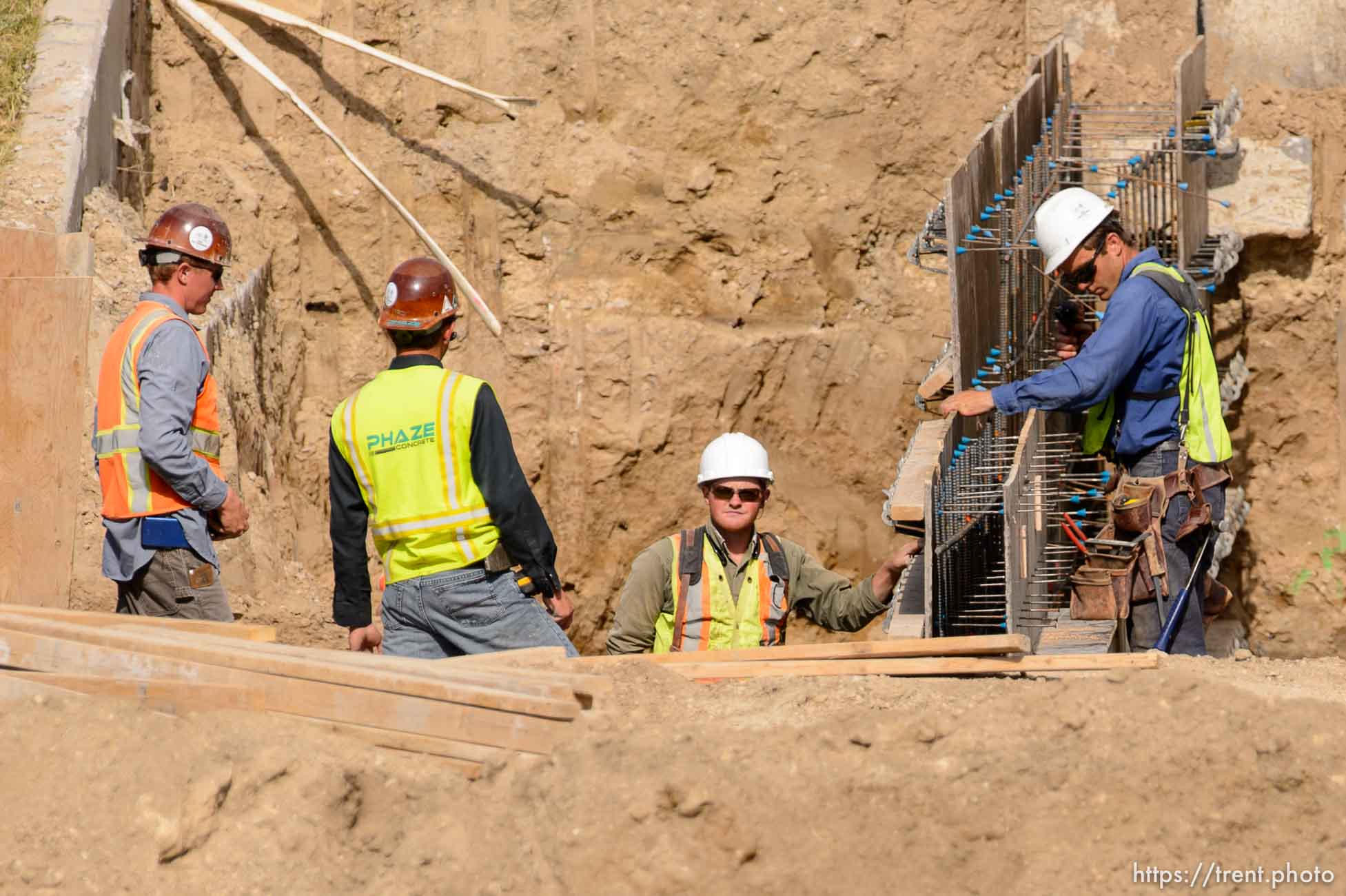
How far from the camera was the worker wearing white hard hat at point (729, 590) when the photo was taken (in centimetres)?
573

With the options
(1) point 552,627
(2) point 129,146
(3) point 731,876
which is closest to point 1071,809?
(3) point 731,876

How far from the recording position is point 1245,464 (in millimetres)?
9812

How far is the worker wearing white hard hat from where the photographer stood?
573 centimetres

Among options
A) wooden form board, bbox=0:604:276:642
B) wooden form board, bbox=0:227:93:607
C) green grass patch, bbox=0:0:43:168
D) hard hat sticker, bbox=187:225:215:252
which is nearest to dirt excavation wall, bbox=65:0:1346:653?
green grass patch, bbox=0:0:43:168

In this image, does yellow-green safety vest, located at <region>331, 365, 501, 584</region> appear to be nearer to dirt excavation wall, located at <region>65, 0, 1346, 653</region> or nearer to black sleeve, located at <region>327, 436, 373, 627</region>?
black sleeve, located at <region>327, 436, 373, 627</region>

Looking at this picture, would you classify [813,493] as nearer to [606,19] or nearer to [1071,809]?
[606,19]

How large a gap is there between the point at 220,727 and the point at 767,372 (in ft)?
20.7

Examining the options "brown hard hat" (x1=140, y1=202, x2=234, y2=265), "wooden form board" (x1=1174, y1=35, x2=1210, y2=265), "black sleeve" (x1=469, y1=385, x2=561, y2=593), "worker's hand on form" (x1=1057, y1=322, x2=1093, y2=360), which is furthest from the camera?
"wooden form board" (x1=1174, y1=35, x2=1210, y2=265)

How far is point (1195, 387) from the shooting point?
5.97 meters

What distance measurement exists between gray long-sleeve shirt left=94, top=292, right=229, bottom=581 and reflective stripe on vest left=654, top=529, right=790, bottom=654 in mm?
1732

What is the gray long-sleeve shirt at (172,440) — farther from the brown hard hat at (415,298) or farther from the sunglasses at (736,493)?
the sunglasses at (736,493)

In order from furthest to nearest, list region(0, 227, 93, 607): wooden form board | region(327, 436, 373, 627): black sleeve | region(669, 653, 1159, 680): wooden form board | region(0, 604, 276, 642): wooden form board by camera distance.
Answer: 1. region(0, 227, 93, 607): wooden form board
2. region(327, 436, 373, 627): black sleeve
3. region(0, 604, 276, 642): wooden form board
4. region(669, 653, 1159, 680): wooden form board

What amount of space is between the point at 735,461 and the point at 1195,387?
6.09ft
